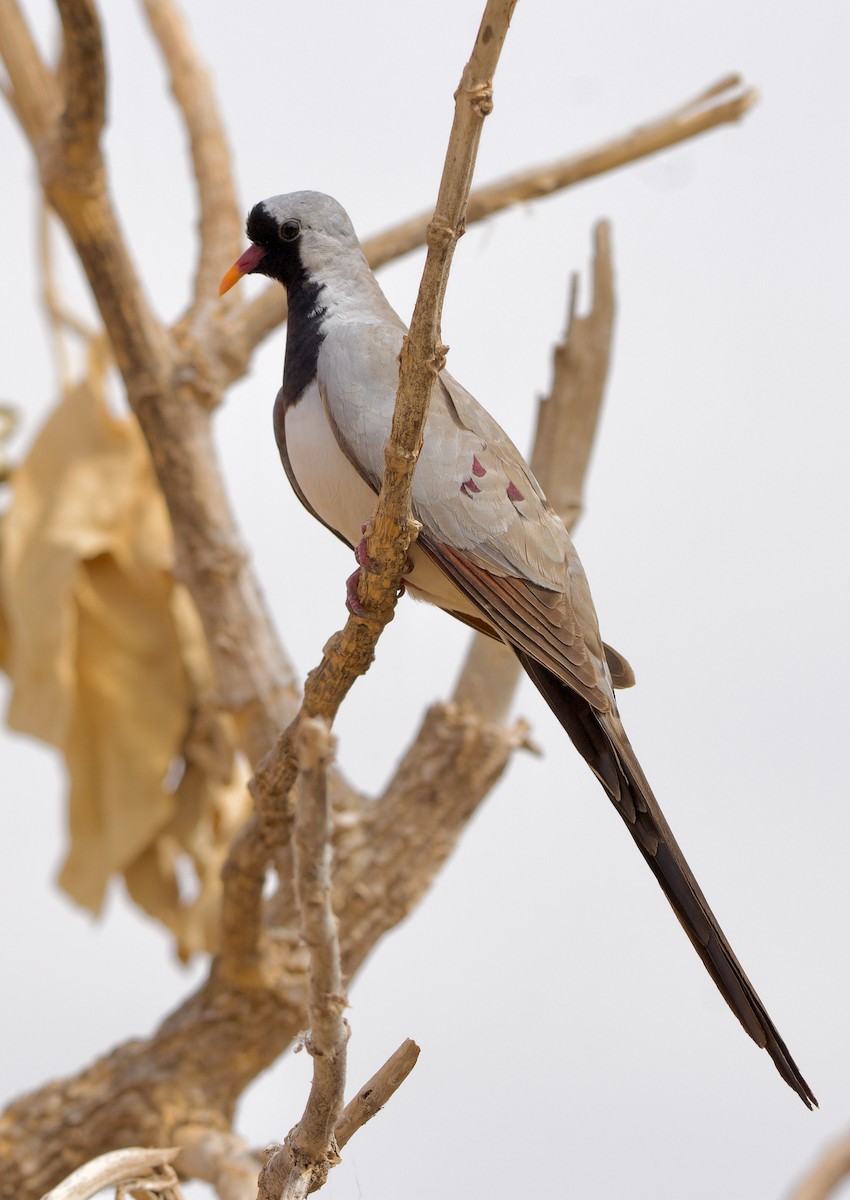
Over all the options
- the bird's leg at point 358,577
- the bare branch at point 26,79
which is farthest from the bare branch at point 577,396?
the bare branch at point 26,79

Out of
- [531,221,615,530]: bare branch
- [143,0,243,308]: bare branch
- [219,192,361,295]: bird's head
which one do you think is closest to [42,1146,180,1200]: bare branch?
[219,192,361,295]: bird's head

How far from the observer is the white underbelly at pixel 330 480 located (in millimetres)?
2514

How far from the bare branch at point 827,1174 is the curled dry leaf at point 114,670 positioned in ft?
6.83

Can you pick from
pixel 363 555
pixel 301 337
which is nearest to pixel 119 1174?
pixel 363 555

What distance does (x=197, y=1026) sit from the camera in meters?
3.53

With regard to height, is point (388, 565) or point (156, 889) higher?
point (156, 889)

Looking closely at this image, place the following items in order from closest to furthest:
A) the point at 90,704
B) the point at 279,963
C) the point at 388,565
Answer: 1. the point at 388,565
2. the point at 279,963
3. the point at 90,704

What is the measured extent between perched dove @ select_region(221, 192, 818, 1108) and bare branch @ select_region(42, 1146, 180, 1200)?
3.58 feet

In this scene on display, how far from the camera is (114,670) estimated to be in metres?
4.18

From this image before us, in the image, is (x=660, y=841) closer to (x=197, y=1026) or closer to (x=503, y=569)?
(x=503, y=569)

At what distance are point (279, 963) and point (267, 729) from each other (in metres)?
0.61

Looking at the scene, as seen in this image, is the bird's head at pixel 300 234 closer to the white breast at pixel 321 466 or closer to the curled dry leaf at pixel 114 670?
the white breast at pixel 321 466

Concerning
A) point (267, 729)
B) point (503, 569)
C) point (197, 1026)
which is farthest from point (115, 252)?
point (197, 1026)

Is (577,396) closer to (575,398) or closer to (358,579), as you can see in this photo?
(575,398)
